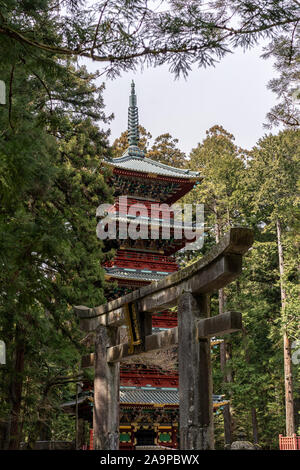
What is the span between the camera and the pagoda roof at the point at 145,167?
18781mm

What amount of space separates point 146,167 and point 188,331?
1342 cm

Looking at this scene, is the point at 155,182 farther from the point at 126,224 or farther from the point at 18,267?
the point at 18,267

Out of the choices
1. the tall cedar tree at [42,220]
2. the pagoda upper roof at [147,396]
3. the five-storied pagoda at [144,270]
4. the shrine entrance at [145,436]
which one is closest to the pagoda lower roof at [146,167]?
the five-storied pagoda at [144,270]

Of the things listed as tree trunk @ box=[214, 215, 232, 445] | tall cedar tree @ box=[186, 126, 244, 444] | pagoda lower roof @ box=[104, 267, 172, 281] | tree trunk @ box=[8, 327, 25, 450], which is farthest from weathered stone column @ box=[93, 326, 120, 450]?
tall cedar tree @ box=[186, 126, 244, 444]

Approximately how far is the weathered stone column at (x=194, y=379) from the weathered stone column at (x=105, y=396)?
2.07 meters

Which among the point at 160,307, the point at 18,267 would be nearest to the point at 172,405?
the point at 160,307

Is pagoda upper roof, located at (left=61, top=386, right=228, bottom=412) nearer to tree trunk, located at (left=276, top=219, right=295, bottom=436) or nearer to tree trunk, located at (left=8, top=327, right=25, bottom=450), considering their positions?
tree trunk, located at (left=8, top=327, right=25, bottom=450)

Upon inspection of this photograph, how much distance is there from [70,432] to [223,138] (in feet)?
58.9

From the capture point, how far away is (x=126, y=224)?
18312 millimetres

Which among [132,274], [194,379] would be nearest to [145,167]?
[132,274]

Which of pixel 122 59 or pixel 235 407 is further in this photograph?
pixel 235 407

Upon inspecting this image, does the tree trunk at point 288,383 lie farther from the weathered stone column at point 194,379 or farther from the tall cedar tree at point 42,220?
the weathered stone column at point 194,379

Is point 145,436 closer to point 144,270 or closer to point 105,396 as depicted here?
point 144,270

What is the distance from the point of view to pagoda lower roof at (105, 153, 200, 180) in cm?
1877
